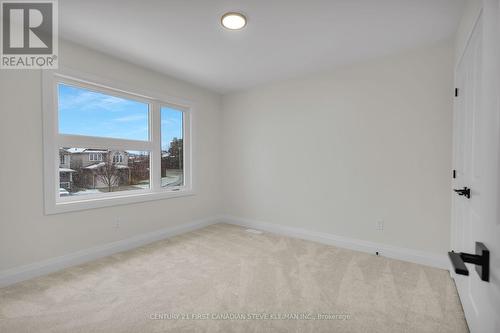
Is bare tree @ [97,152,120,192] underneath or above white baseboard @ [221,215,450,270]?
above

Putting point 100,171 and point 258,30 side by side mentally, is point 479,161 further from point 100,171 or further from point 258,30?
point 100,171

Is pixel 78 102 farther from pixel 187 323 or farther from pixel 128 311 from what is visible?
pixel 187 323

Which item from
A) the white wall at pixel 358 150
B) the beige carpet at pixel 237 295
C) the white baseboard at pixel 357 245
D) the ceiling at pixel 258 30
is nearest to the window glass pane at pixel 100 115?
the ceiling at pixel 258 30

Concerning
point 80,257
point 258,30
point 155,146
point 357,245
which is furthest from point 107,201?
point 357,245

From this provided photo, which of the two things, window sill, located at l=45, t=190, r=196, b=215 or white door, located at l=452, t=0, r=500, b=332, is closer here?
white door, located at l=452, t=0, r=500, b=332

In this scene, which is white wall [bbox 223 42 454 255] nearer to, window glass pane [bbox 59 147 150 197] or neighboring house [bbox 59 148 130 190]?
window glass pane [bbox 59 147 150 197]

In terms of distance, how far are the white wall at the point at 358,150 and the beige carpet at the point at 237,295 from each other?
0.53 m

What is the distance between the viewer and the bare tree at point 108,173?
303 cm

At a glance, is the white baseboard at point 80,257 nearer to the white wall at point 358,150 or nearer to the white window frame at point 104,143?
the white window frame at point 104,143

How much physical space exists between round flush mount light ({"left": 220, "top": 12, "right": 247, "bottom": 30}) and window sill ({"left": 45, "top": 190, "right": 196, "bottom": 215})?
2.43 metres

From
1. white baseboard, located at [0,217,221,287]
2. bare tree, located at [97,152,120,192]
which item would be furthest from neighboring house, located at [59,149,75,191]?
white baseboard, located at [0,217,221,287]

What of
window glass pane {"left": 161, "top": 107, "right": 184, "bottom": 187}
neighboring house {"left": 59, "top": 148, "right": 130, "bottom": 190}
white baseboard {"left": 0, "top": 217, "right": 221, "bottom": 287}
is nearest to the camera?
white baseboard {"left": 0, "top": 217, "right": 221, "bottom": 287}

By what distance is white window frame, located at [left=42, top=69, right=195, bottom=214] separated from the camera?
243 cm

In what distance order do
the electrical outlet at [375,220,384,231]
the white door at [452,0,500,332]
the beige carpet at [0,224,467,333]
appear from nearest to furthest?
1. the white door at [452,0,500,332]
2. the beige carpet at [0,224,467,333]
3. the electrical outlet at [375,220,384,231]
